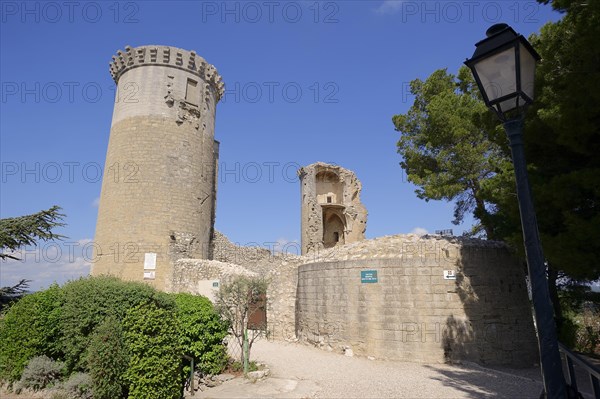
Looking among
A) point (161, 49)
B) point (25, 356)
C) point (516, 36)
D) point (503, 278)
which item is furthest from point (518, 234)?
point (161, 49)

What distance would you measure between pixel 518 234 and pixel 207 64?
1947cm

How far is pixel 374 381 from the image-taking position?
7668mm

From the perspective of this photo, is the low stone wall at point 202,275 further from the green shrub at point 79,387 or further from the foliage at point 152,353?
the foliage at point 152,353

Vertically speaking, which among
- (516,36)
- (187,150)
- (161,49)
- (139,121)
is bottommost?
(516,36)

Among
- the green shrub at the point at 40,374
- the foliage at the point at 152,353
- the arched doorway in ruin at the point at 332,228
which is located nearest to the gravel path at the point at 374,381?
the foliage at the point at 152,353

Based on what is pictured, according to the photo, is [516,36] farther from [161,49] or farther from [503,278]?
[161,49]

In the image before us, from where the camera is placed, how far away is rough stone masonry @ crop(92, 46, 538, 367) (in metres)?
9.80

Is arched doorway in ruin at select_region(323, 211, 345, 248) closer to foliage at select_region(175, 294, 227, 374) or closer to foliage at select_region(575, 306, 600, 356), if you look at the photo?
foliage at select_region(575, 306, 600, 356)

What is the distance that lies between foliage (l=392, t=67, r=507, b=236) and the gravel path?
5294 millimetres

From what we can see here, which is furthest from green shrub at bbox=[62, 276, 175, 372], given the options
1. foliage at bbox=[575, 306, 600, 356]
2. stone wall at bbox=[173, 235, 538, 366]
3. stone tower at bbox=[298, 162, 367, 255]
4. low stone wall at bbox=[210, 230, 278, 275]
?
stone tower at bbox=[298, 162, 367, 255]

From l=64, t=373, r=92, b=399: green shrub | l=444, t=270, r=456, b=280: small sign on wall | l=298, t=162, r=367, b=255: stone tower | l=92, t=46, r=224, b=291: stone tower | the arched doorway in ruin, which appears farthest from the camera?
the arched doorway in ruin

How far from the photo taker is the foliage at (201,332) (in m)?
7.45

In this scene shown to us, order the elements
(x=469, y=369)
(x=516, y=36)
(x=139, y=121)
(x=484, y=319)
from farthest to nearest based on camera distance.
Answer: (x=139, y=121), (x=484, y=319), (x=469, y=369), (x=516, y=36)

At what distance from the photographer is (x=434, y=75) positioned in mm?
15445
